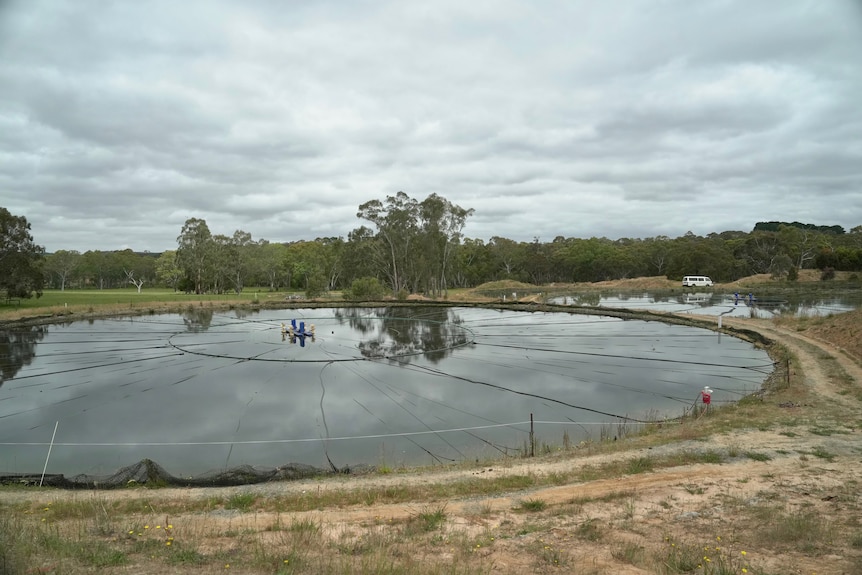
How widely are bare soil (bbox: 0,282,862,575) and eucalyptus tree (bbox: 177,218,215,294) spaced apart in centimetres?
8586

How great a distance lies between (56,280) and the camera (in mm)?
132125

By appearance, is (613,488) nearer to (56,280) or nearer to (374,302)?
(374,302)

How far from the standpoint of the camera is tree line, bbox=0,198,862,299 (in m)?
72.1

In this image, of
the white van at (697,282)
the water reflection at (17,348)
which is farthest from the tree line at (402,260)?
the water reflection at (17,348)

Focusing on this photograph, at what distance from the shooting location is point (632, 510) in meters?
8.23

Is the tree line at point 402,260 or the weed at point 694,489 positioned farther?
the tree line at point 402,260

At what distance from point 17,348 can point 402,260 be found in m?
53.7

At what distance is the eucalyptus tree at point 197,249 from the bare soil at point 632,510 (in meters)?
85.9

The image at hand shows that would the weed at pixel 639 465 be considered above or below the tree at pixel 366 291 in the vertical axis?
below

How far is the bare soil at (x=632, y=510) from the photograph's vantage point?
6.56 m

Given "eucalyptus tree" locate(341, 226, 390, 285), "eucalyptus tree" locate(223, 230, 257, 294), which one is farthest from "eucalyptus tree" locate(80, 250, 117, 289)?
"eucalyptus tree" locate(341, 226, 390, 285)

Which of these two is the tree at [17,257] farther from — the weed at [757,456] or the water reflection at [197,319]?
the weed at [757,456]

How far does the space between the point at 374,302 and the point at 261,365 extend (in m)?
34.3

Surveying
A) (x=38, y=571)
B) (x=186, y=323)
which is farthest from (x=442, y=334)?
(x=38, y=571)
